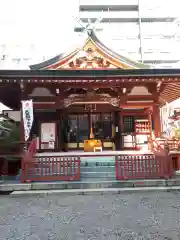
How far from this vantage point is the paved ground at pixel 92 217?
3988 millimetres

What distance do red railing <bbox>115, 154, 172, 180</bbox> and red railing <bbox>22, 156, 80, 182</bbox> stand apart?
1.76 m

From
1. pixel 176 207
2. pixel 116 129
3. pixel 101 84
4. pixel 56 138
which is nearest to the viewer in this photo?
pixel 176 207

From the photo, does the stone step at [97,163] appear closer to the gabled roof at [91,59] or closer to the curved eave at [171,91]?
the curved eave at [171,91]

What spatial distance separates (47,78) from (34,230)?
20.4ft

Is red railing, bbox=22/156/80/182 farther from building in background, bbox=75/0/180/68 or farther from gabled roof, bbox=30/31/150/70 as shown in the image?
building in background, bbox=75/0/180/68

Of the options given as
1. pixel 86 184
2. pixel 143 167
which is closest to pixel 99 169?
pixel 86 184

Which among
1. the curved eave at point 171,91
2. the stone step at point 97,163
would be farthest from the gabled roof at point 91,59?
the stone step at point 97,163

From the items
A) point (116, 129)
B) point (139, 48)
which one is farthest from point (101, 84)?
point (139, 48)

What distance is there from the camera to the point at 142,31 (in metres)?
44.2

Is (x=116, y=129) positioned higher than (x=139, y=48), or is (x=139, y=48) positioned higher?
(x=139, y=48)

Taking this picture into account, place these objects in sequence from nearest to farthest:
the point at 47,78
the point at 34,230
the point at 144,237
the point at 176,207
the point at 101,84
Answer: the point at 144,237 → the point at 34,230 → the point at 176,207 → the point at 47,78 → the point at 101,84

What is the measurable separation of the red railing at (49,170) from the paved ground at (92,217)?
1.10 m

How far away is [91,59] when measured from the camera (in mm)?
11273

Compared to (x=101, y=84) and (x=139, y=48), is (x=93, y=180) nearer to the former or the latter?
(x=101, y=84)
